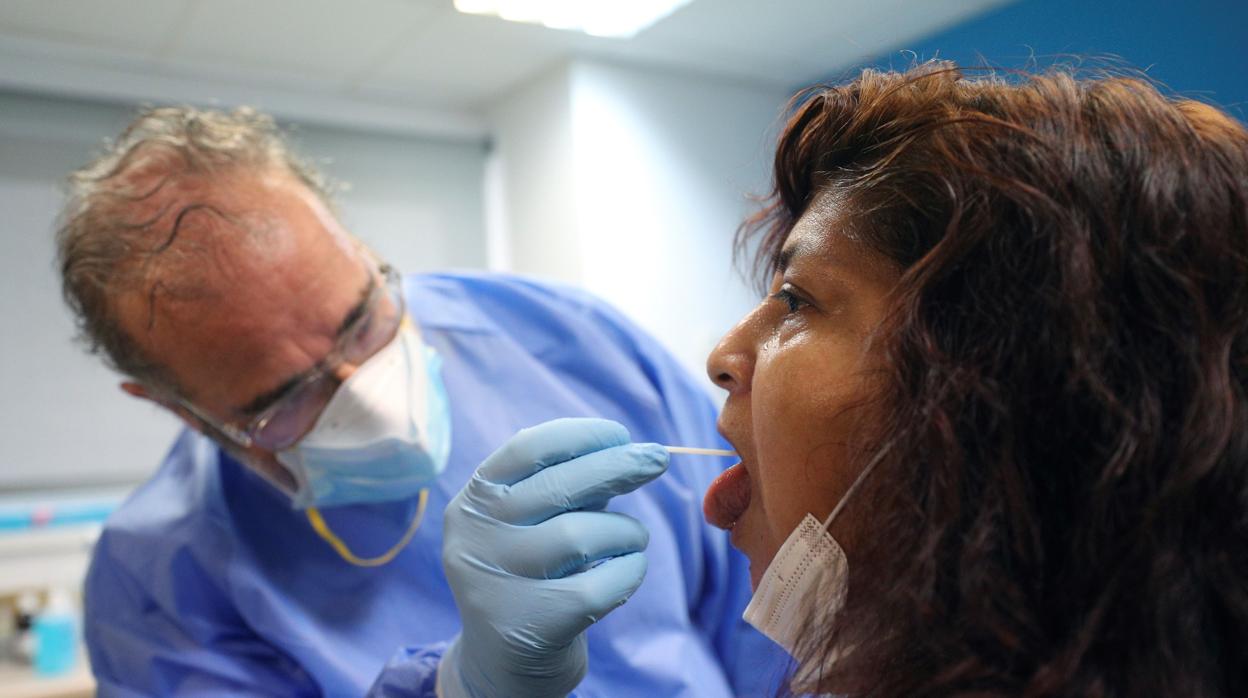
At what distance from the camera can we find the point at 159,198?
122 centimetres

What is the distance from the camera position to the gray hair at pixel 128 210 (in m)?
1.21

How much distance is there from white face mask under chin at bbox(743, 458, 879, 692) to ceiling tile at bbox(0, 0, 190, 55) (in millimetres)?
2785

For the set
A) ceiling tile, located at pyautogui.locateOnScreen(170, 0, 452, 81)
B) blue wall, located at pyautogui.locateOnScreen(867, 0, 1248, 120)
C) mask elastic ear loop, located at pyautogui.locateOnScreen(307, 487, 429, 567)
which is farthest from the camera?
A: ceiling tile, located at pyautogui.locateOnScreen(170, 0, 452, 81)

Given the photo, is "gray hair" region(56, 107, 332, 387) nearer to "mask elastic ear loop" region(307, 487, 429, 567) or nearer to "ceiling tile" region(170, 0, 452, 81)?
"mask elastic ear loop" region(307, 487, 429, 567)

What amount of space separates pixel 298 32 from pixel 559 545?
2.68m

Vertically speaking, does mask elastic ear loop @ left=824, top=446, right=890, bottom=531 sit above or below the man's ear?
above

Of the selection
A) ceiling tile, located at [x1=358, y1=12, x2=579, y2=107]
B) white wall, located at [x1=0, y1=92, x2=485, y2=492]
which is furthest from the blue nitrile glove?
ceiling tile, located at [x1=358, y1=12, x2=579, y2=107]

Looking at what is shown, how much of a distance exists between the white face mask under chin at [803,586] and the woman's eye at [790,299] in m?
0.18

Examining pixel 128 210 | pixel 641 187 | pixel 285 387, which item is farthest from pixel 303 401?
pixel 641 187

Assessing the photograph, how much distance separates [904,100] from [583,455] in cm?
48

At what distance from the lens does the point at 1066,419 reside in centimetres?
61

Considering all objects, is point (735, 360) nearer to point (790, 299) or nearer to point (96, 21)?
point (790, 299)

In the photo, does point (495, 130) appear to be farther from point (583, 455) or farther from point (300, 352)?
point (583, 455)

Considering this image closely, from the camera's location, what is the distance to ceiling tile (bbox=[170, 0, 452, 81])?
2.85 meters
